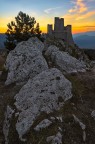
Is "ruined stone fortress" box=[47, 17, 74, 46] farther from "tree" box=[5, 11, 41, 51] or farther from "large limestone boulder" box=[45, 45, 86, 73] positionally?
"large limestone boulder" box=[45, 45, 86, 73]

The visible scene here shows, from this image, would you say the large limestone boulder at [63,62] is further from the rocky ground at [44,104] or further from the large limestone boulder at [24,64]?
the large limestone boulder at [24,64]

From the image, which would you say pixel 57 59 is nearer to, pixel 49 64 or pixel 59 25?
pixel 49 64

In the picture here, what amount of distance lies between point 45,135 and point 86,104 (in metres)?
4.96

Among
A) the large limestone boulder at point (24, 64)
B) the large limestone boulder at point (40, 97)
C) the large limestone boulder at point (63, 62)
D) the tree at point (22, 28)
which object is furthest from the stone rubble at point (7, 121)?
the tree at point (22, 28)

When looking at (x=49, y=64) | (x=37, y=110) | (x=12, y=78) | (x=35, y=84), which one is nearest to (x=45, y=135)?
(x=37, y=110)

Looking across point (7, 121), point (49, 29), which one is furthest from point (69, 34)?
point (7, 121)

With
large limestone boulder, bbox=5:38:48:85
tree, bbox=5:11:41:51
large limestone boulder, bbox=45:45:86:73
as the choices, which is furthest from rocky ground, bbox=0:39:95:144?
tree, bbox=5:11:41:51

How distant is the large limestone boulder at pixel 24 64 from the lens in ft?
76.1

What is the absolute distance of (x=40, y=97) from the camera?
1827 cm

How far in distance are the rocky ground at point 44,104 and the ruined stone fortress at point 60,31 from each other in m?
57.8

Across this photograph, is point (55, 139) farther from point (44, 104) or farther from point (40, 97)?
point (40, 97)

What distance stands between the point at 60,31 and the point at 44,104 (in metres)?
68.0

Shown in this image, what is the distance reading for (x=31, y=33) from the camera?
3219 inches

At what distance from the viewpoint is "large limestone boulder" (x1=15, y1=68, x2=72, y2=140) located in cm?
1661
